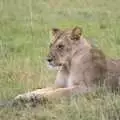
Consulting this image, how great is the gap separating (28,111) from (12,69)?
5.85 ft

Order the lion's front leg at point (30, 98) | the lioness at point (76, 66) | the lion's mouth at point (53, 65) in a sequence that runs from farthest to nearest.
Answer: the lion's mouth at point (53, 65) < the lioness at point (76, 66) < the lion's front leg at point (30, 98)

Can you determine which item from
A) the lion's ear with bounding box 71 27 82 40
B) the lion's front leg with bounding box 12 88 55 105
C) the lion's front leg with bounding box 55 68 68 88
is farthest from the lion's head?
the lion's front leg with bounding box 12 88 55 105

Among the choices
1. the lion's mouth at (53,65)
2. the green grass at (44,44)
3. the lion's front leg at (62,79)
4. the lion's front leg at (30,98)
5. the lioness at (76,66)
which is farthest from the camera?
the lion's front leg at (62,79)

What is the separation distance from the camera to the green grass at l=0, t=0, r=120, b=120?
491 cm

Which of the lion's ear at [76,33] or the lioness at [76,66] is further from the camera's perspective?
the lion's ear at [76,33]

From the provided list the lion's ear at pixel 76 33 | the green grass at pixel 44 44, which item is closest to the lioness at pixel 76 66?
the lion's ear at pixel 76 33

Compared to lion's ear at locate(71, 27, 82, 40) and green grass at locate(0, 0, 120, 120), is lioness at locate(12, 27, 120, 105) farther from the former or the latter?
green grass at locate(0, 0, 120, 120)

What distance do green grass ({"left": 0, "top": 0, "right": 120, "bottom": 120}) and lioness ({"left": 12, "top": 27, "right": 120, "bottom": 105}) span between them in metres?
0.25

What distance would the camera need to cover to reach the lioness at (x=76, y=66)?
5590 mm

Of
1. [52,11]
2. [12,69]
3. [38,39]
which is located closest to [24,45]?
[38,39]

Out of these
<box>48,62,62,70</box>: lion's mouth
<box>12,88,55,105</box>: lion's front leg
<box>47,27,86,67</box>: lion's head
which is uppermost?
<box>47,27,86,67</box>: lion's head

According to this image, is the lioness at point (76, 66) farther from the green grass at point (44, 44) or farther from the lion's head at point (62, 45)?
the green grass at point (44, 44)

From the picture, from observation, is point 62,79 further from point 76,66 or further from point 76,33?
point 76,33

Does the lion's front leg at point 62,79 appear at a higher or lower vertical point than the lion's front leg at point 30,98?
higher
